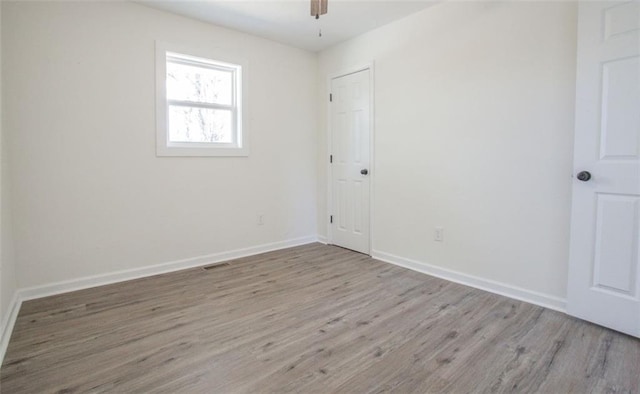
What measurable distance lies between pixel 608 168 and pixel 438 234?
137 centimetres

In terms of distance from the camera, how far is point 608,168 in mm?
2078

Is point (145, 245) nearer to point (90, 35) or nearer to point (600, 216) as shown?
point (90, 35)

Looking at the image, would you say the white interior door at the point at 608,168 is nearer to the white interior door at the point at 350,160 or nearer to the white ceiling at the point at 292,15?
the white ceiling at the point at 292,15

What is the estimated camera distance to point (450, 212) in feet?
9.98

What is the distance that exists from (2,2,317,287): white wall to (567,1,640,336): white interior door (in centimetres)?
297

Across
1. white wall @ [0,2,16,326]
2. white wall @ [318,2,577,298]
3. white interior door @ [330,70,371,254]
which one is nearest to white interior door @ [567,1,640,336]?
white wall @ [318,2,577,298]

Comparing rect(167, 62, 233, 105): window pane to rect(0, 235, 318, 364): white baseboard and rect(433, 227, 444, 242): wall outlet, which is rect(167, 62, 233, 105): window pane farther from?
rect(433, 227, 444, 242): wall outlet

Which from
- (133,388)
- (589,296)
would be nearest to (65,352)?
(133,388)

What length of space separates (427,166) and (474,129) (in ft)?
1.77

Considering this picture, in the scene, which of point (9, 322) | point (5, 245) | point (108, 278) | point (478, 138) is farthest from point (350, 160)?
point (9, 322)

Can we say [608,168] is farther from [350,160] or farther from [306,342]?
[350,160]

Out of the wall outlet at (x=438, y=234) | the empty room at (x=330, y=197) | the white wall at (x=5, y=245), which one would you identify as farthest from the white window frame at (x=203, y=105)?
the wall outlet at (x=438, y=234)

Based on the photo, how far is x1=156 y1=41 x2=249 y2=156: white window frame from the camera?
10.4 ft

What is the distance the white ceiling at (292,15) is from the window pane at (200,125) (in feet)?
2.94
